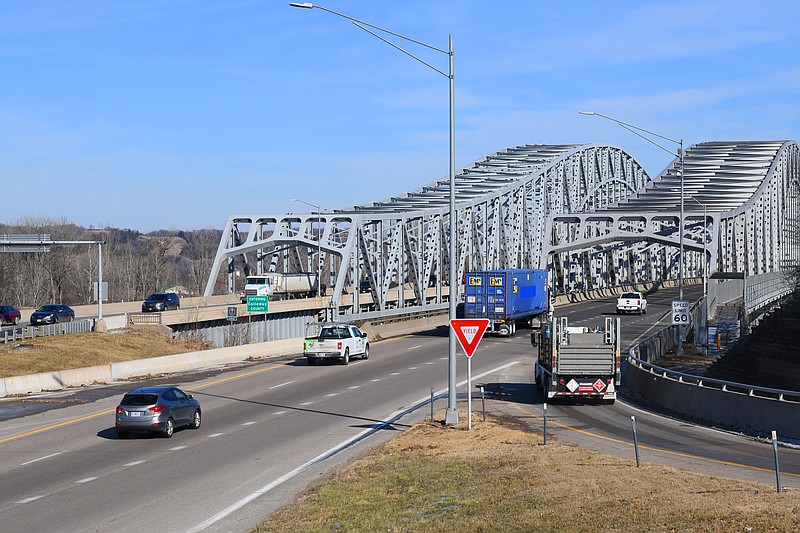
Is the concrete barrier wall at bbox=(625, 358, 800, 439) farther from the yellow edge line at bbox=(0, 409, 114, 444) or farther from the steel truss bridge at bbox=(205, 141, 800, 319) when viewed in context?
the steel truss bridge at bbox=(205, 141, 800, 319)

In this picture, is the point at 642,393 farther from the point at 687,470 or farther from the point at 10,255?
the point at 10,255

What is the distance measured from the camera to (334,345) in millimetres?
46719

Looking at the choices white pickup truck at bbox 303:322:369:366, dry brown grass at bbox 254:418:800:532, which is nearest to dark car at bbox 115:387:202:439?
dry brown grass at bbox 254:418:800:532

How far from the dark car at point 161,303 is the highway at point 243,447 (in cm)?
3028

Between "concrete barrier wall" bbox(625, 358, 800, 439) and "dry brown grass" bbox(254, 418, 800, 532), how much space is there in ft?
19.0

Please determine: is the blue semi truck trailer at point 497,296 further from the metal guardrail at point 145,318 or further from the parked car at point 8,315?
the parked car at point 8,315

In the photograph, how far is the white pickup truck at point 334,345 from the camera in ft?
153

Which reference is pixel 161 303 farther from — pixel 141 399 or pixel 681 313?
pixel 141 399

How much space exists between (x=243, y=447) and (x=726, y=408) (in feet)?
41.2

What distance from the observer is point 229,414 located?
103ft

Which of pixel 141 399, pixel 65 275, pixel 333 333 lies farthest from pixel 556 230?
pixel 141 399

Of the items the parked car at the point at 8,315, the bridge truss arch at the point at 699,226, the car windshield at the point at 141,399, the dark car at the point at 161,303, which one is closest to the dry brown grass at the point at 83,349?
the dark car at the point at 161,303

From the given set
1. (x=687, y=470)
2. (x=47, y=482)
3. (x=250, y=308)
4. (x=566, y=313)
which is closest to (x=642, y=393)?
(x=687, y=470)

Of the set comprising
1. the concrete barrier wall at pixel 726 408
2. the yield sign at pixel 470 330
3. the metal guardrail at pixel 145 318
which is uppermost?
the yield sign at pixel 470 330
